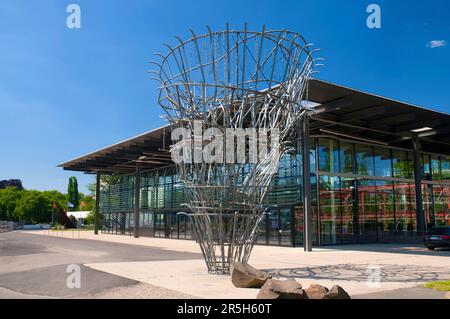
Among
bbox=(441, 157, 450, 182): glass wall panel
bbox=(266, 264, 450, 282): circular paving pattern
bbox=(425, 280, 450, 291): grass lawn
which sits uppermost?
bbox=(441, 157, 450, 182): glass wall panel

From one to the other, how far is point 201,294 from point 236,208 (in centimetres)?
306

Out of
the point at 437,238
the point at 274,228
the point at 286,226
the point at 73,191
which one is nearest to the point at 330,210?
the point at 286,226

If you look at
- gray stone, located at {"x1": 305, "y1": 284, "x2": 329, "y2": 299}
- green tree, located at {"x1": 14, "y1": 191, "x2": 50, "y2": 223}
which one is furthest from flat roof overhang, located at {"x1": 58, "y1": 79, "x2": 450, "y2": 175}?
green tree, located at {"x1": 14, "y1": 191, "x2": 50, "y2": 223}

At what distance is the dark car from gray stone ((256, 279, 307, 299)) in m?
16.6

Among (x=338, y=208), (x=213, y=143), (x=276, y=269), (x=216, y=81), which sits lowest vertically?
(x=276, y=269)

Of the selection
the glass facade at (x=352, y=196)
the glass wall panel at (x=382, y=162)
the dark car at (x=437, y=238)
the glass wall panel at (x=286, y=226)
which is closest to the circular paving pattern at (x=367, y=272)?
the dark car at (x=437, y=238)

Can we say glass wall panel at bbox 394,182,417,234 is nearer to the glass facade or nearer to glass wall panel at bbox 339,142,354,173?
the glass facade

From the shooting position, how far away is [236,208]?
10.6 meters

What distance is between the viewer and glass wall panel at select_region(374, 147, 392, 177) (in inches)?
1054

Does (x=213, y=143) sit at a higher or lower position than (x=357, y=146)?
lower

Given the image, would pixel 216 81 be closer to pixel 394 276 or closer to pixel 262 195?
pixel 262 195

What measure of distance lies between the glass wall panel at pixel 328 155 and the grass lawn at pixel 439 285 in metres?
14.3

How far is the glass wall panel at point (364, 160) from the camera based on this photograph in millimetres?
25753

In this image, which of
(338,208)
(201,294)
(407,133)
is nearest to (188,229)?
(338,208)
